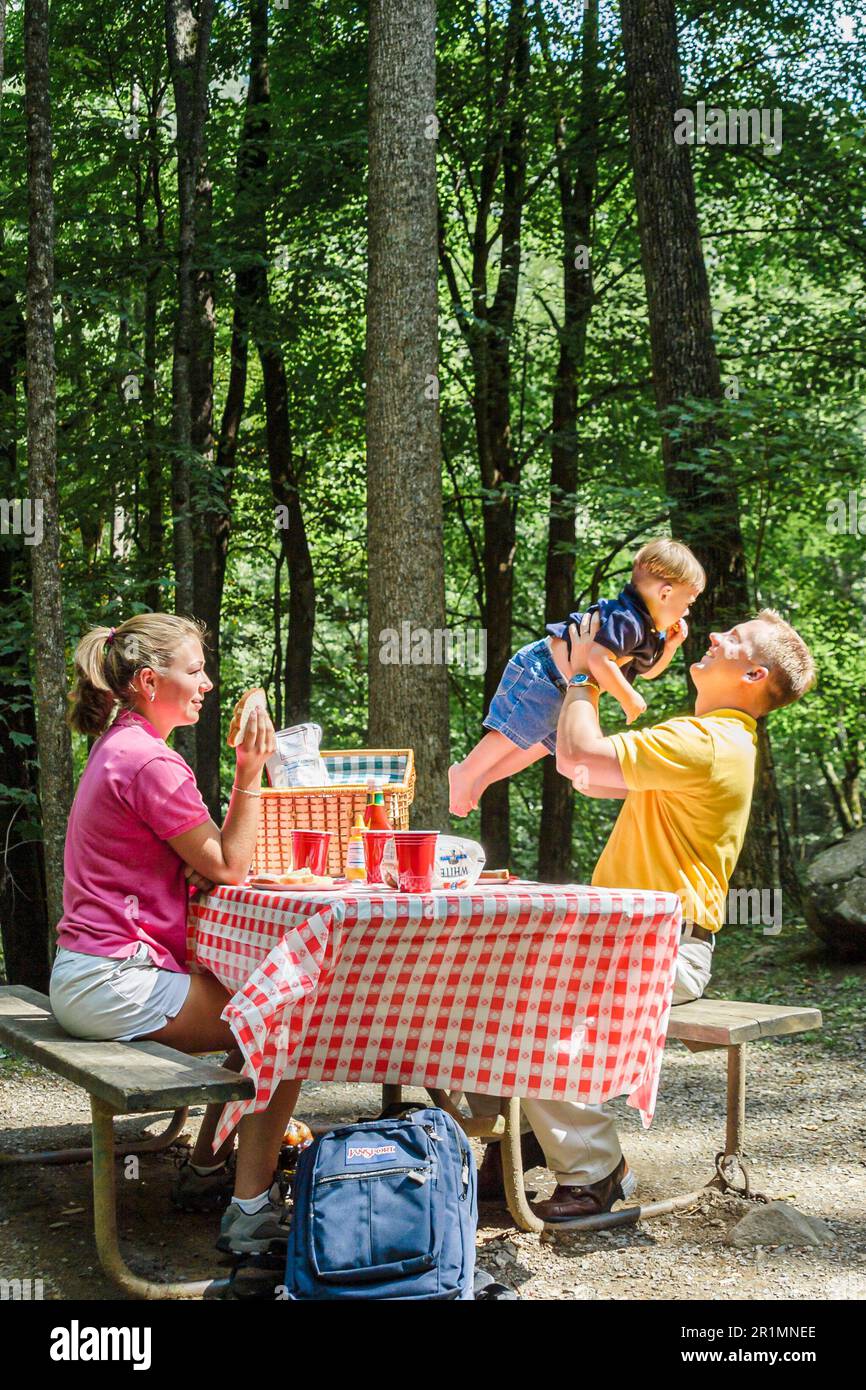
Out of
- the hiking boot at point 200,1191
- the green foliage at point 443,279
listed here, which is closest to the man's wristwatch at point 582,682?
the hiking boot at point 200,1191

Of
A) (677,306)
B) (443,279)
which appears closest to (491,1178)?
(677,306)

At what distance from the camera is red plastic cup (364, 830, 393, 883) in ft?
11.9

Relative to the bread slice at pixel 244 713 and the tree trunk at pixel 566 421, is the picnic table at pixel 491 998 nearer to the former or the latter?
the bread slice at pixel 244 713

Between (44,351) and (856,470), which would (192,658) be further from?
(856,470)

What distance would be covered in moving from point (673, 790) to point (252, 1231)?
1675 mm

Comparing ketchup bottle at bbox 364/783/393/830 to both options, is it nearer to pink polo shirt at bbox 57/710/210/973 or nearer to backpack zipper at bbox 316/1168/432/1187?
pink polo shirt at bbox 57/710/210/973

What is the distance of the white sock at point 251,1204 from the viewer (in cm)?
327

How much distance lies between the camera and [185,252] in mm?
10727

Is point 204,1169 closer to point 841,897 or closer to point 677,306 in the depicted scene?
point 841,897

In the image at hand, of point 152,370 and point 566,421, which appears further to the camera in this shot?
point 566,421

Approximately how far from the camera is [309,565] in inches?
585
